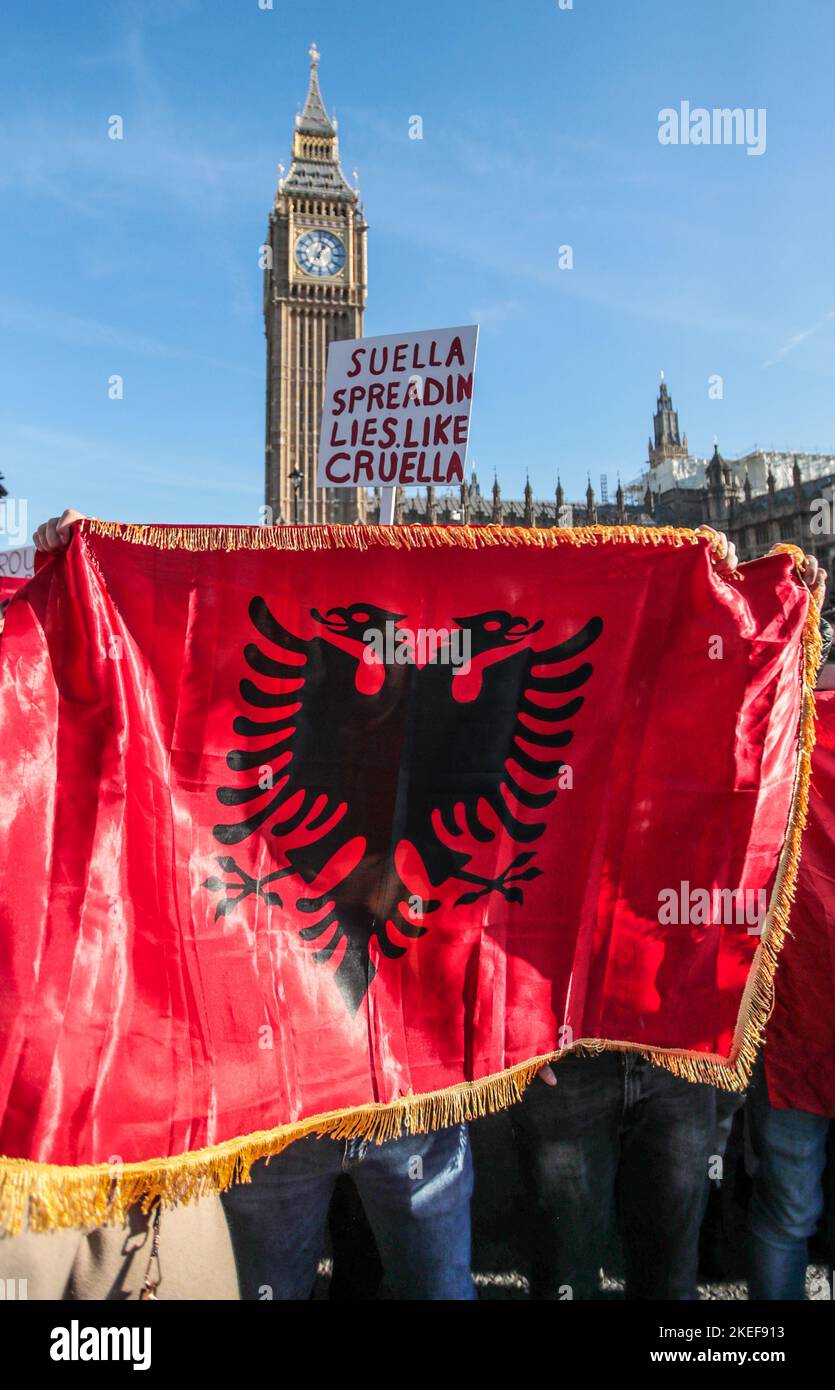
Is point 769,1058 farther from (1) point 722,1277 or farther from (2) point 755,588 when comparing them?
(2) point 755,588

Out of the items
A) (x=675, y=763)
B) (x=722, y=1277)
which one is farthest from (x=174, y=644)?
(x=722, y=1277)

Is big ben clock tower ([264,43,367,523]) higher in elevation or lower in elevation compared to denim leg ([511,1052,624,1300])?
higher

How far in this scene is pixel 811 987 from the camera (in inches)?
113

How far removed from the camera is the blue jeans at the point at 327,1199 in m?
2.38

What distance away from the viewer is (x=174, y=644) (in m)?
2.52

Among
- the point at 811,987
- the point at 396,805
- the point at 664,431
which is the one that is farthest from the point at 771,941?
the point at 664,431

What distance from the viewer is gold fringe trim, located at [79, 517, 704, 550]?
8.50ft

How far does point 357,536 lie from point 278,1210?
1.87 meters

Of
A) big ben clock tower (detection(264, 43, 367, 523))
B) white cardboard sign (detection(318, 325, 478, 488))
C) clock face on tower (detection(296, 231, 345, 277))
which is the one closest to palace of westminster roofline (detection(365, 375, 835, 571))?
big ben clock tower (detection(264, 43, 367, 523))
